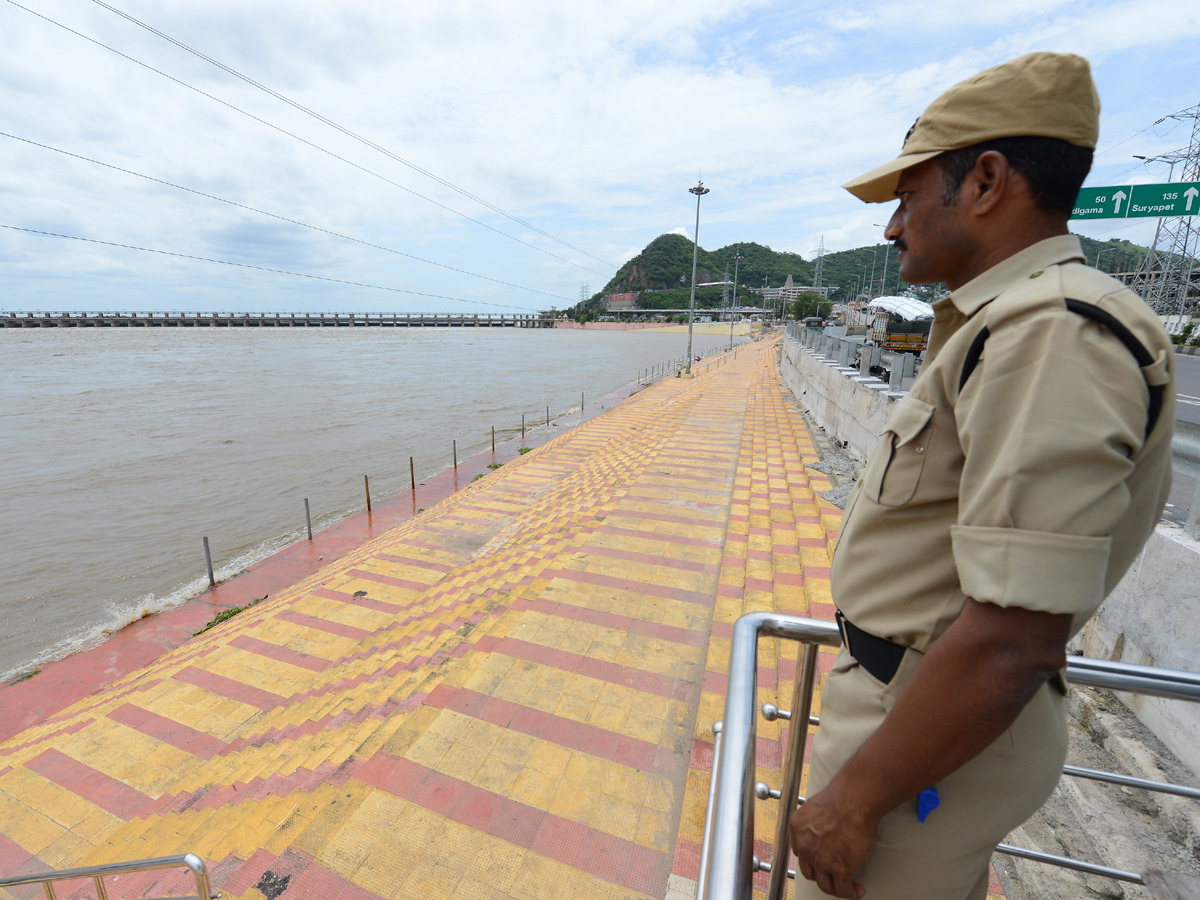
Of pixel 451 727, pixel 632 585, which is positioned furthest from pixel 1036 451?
pixel 632 585

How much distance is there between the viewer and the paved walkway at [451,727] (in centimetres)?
272

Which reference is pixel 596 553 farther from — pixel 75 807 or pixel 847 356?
pixel 847 356

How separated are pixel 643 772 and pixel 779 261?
151 metres

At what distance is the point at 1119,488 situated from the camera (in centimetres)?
71

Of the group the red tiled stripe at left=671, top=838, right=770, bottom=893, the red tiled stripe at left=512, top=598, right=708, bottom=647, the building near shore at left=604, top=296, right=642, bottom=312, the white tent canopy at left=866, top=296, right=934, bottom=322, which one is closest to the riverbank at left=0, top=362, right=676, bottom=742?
the red tiled stripe at left=512, top=598, right=708, bottom=647

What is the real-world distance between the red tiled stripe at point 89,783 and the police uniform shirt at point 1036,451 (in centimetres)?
518

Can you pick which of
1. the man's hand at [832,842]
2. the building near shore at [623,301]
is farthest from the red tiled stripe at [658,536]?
the building near shore at [623,301]

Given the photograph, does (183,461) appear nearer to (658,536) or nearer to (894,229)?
(658,536)

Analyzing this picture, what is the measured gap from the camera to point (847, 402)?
345 inches

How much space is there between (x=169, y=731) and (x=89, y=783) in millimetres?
525

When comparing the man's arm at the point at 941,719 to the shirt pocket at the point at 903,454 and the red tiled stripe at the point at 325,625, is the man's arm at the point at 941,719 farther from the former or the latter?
the red tiled stripe at the point at 325,625

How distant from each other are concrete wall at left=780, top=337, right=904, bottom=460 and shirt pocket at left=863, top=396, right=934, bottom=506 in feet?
14.5

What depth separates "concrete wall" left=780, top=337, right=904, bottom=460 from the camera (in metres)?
7.12

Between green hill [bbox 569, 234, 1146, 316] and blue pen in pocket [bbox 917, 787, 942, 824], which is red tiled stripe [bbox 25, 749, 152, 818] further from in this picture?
green hill [bbox 569, 234, 1146, 316]
